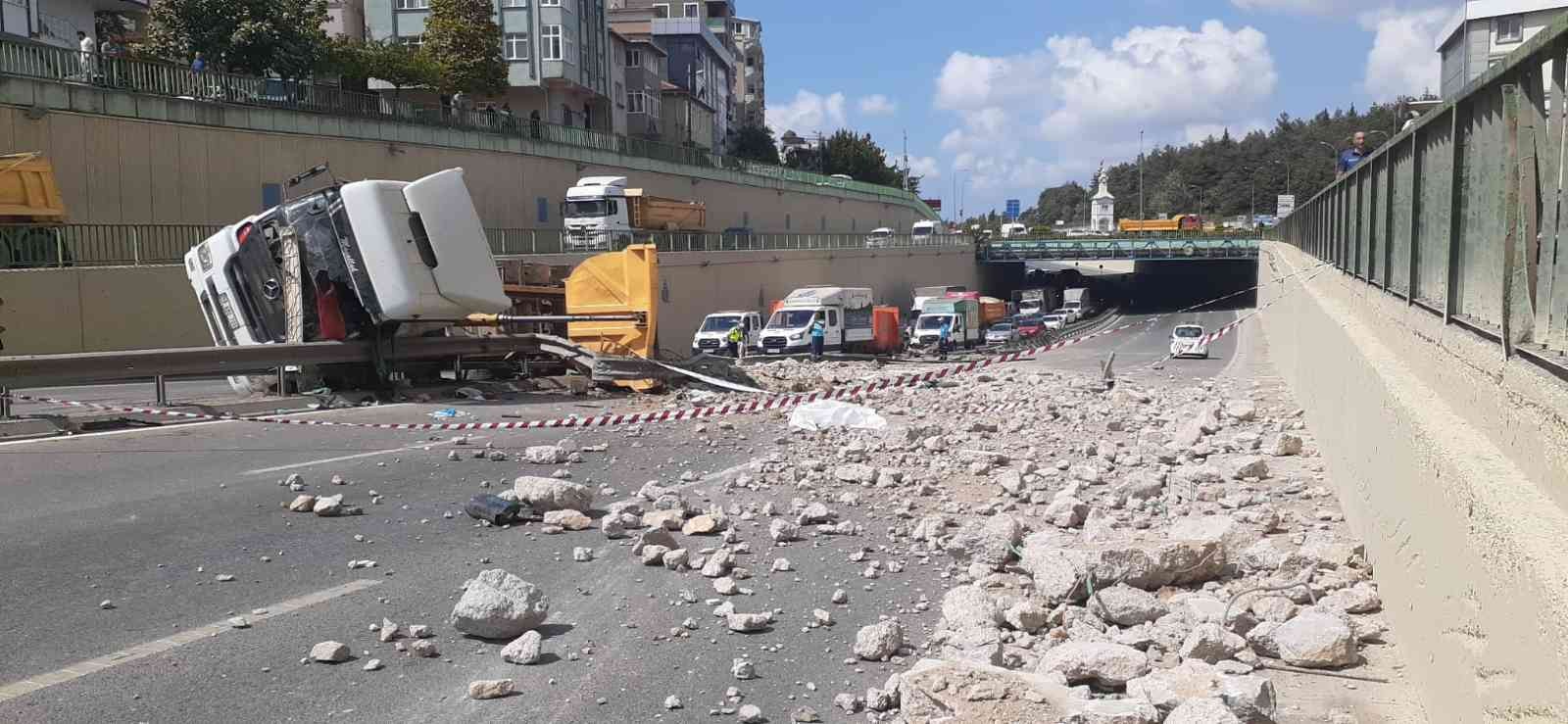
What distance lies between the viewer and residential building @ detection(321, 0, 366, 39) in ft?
193

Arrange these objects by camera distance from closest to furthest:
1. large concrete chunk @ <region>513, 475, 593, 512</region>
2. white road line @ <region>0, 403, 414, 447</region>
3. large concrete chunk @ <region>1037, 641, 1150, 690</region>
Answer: large concrete chunk @ <region>1037, 641, 1150, 690</region>, large concrete chunk @ <region>513, 475, 593, 512</region>, white road line @ <region>0, 403, 414, 447</region>

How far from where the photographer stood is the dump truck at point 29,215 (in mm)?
22188

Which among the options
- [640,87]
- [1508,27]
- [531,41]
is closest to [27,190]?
[531,41]

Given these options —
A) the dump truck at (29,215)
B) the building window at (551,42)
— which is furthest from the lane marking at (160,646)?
the building window at (551,42)

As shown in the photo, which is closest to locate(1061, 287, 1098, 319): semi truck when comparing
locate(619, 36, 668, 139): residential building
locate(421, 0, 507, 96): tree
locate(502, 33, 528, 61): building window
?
locate(619, 36, 668, 139): residential building

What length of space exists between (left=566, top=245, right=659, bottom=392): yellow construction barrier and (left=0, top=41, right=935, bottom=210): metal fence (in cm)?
1480

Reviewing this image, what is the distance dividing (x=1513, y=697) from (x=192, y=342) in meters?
25.2

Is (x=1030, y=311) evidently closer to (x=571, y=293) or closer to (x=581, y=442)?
(x=571, y=293)

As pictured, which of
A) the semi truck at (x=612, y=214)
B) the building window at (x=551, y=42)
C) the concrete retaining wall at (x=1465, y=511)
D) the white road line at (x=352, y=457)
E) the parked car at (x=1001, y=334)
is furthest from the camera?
the building window at (x=551, y=42)

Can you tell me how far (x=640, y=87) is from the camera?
7525 cm

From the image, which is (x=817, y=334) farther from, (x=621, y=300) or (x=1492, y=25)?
(x=1492, y=25)

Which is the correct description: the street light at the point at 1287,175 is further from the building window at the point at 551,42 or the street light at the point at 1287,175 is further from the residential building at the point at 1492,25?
the building window at the point at 551,42

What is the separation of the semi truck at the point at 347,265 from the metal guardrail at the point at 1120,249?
65404mm

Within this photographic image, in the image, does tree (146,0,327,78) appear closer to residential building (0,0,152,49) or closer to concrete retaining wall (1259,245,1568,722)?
residential building (0,0,152,49)
